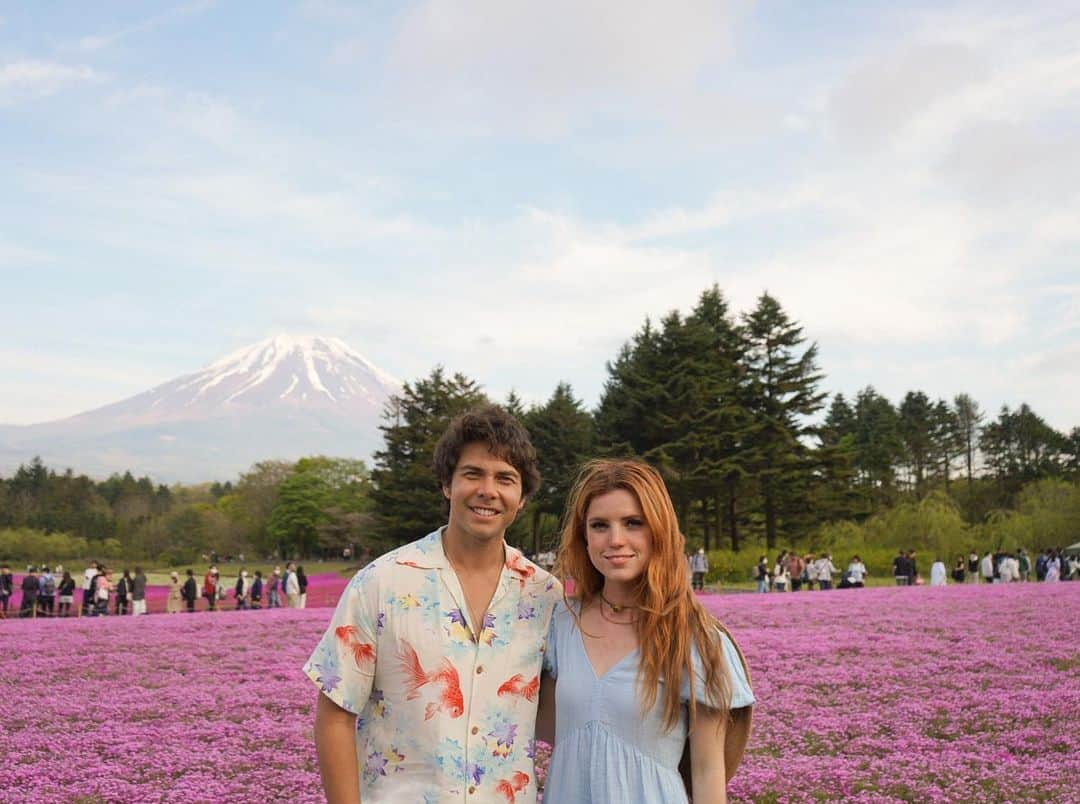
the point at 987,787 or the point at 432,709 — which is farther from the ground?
the point at 432,709

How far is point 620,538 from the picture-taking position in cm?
278

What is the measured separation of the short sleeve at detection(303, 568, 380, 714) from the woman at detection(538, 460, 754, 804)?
580 mm

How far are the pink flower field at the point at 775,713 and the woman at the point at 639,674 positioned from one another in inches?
139

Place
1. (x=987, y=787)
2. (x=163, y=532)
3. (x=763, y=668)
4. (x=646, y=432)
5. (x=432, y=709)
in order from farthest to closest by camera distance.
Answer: (x=163, y=532) < (x=646, y=432) < (x=763, y=668) < (x=987, y=787) < (x=432, y=709)

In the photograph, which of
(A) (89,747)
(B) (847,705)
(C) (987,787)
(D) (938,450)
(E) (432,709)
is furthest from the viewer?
(D) (938,450)

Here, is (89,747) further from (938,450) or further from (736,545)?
(938,450)

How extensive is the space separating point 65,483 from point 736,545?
53234 mm

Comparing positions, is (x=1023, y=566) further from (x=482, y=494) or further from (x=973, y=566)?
(x=482, y=494)

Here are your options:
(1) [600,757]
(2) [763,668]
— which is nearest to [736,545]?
(2) [763,668]

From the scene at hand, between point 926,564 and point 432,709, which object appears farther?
point 926,564

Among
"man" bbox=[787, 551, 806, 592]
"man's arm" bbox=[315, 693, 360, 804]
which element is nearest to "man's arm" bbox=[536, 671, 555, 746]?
"man's arm" bbox=[315, 693, 360, 804]

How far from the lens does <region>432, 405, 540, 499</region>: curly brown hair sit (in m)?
2.84

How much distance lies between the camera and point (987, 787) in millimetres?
5887

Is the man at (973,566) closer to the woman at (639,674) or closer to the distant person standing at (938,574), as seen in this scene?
the distant person standing at (938,574)
